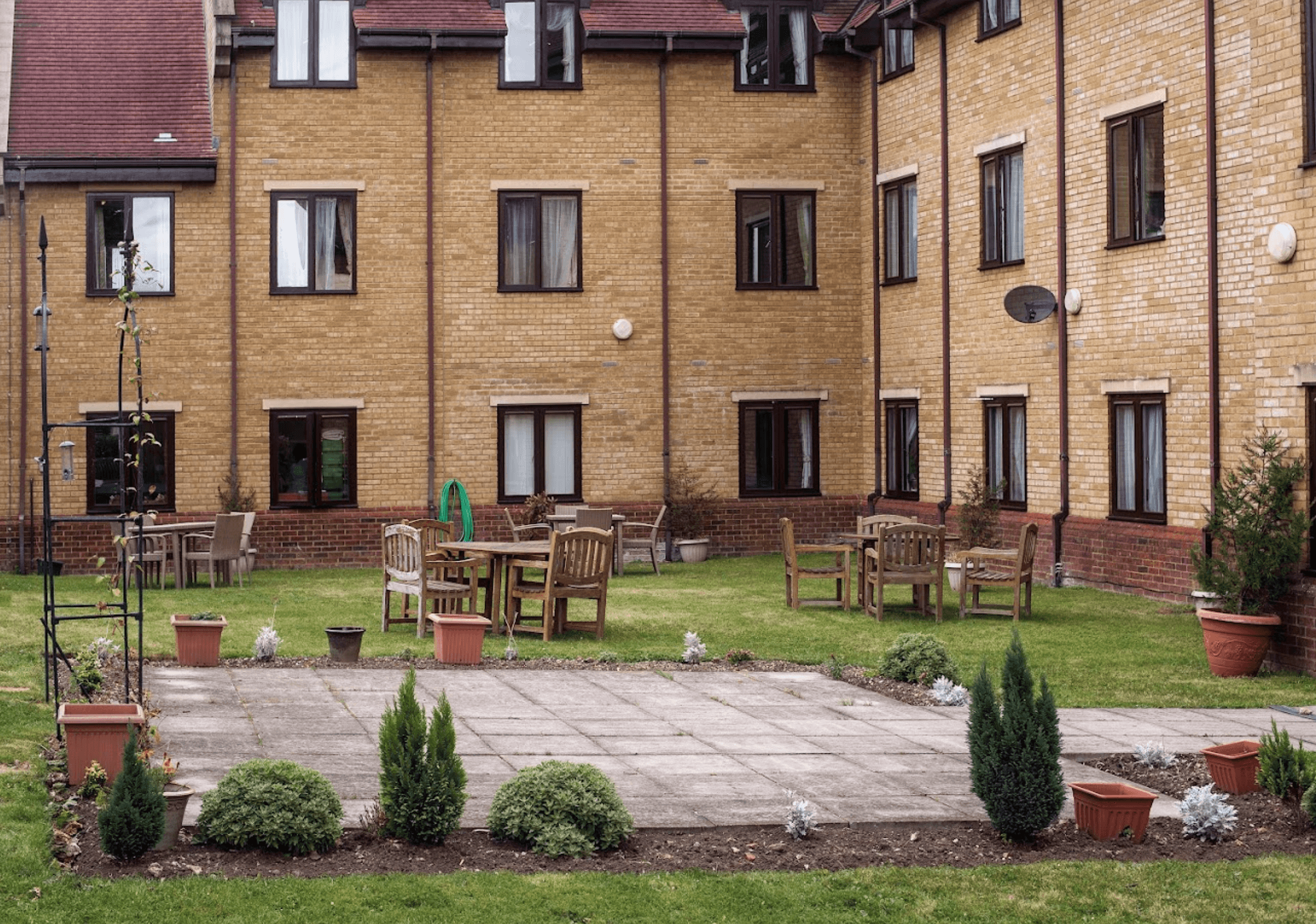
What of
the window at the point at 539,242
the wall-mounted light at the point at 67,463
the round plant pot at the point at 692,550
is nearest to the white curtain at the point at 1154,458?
the round plant pot at the point at 692,550

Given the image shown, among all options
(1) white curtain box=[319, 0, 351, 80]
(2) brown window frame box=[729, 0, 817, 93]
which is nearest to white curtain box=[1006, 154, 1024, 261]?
(2) brown window frame box=[729, 0, 817, 93]

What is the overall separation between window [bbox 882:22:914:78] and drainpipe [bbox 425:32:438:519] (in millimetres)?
6785

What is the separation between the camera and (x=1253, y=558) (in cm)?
1330

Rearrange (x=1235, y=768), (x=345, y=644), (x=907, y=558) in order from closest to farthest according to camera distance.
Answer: (x=1235, y=768), (x=345, y=644), (x=907, y=558)

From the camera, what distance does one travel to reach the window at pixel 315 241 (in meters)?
24.0

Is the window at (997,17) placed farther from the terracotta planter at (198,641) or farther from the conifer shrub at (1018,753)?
the conifer shrub at (1018,753)

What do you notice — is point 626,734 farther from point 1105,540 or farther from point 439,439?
point 439,439

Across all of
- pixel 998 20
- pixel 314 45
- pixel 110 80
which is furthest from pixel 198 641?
pixel 110 80

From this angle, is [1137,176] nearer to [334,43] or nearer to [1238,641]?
[1238,641]

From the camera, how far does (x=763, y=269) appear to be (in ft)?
82.9

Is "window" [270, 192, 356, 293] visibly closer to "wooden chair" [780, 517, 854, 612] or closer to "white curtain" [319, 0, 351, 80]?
"white curtain" [319, 0, 351, 80]

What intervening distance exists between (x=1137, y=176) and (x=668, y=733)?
37.4 ft

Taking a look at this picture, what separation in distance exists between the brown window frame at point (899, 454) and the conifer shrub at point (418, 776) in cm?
1736

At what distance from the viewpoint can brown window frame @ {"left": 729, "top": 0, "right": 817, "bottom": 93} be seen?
2497 centimetres
